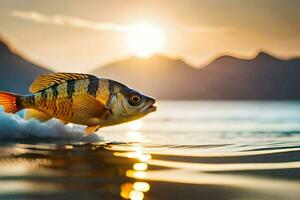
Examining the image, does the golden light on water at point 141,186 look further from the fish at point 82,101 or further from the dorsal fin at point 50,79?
the dorsal fin at point 50,79

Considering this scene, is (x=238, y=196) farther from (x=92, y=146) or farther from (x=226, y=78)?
(x=226, y=78)

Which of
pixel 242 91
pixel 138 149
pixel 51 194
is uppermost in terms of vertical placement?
pixel 242 91

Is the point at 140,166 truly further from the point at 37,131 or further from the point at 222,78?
the point at 222,78

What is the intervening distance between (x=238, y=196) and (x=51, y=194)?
81 centimetres

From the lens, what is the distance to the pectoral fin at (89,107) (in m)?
2.87

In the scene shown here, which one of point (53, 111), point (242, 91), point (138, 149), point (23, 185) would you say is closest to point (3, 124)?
point (138, 149)

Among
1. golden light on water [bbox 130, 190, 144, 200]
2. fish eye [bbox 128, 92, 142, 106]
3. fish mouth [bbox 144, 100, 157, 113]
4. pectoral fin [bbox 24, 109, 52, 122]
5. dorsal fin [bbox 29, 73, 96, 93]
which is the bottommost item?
golden light on water [bbox 130, 190, 144, 200]

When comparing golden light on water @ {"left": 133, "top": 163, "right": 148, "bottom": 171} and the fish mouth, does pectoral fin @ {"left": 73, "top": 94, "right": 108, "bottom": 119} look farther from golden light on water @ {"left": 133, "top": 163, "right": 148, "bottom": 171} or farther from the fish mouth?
golden light on water @ {"left": 133, "top": 163, "right": 148, "bottom": 171}

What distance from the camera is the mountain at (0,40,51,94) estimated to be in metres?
43.2

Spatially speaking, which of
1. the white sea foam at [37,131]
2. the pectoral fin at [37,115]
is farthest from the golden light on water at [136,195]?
the white sea foam at [37,131]

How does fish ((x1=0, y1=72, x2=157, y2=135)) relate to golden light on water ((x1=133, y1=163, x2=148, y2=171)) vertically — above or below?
above

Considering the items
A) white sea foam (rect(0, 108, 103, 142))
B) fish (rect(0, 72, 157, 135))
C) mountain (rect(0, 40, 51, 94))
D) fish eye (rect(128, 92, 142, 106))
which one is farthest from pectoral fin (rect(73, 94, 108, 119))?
mountain (rect(0, 40, 51, 94))

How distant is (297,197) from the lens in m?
2.43

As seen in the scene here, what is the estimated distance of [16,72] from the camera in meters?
43.5
